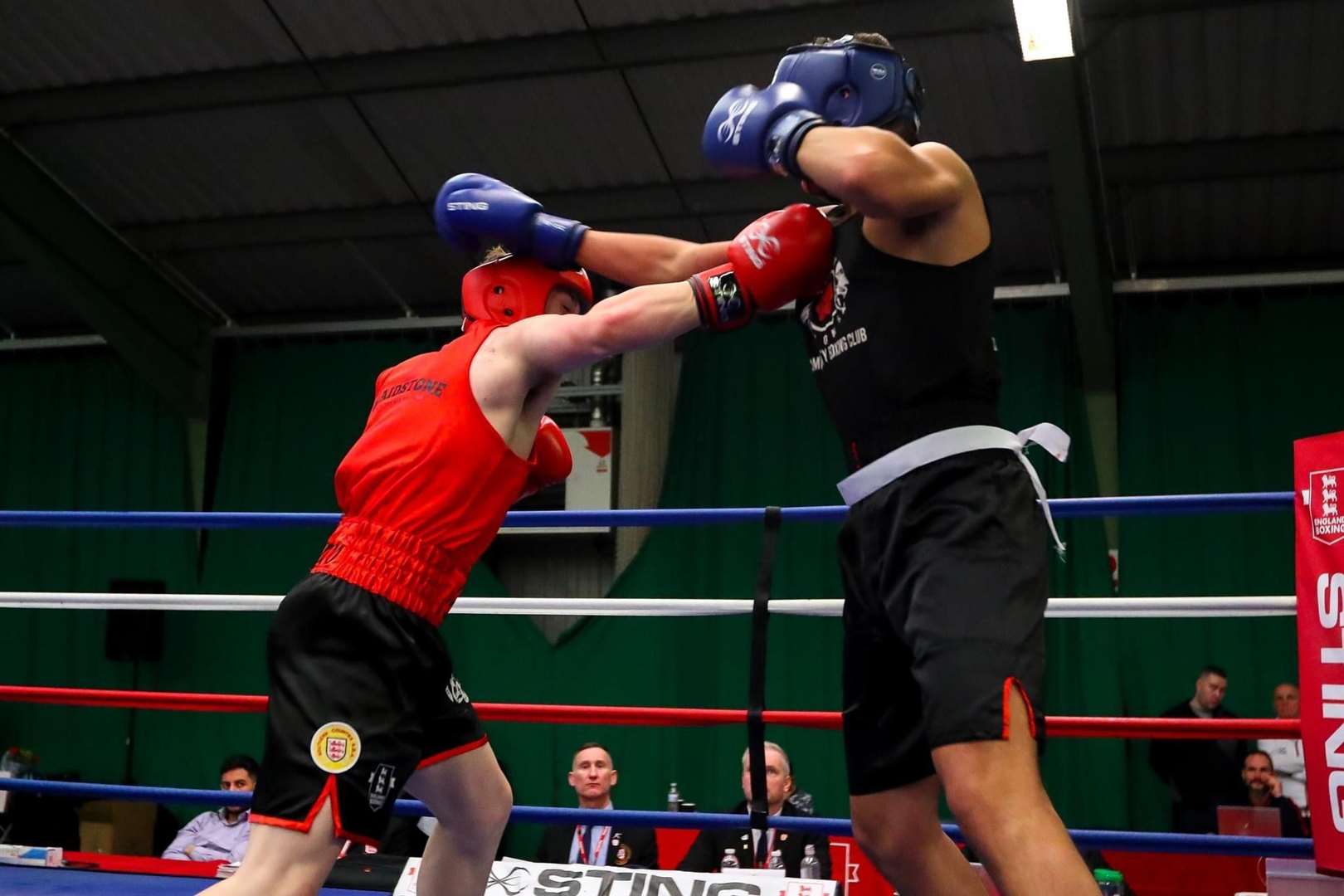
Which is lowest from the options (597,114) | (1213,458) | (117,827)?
(117,827)

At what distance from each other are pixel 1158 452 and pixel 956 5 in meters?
2.94

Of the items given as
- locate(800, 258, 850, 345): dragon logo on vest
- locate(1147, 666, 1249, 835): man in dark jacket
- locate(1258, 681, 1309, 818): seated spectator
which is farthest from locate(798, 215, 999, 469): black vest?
locate(1258, 681, 1309, 818): seated spectator

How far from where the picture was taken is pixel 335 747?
1864 mm

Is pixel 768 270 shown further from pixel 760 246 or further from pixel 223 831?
pixel 223 831

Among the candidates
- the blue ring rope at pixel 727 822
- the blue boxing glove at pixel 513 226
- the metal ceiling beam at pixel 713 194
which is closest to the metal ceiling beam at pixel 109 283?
the metal ceiling beam at pixel 713 194

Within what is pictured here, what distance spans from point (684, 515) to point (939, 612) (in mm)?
1046

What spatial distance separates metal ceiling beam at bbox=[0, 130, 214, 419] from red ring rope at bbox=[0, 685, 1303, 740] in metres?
5.86

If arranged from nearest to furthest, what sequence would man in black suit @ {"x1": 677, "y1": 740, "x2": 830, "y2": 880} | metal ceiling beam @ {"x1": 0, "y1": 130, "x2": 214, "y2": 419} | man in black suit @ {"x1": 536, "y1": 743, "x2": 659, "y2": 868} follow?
1. man in black suit @ {"x1": 677, "y1": 740, "x2": 830, "y2": 880}
2. man in black suit @ {"x1": 536, "y1": 743, "x2": 659, "y2": 868}
3. metal ceiling beam @ {"x1": 0, "y1": 130, "x2": 214, "y2": 419}

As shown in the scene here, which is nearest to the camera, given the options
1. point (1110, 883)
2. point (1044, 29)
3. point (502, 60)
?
point (1110, 883)

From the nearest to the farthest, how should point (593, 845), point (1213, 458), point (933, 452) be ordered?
point (933, 452)
point (593, 845)
point (1213, 458)

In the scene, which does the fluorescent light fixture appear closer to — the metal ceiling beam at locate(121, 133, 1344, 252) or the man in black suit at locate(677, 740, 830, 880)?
the metal ceiling beam at locate(121, 133, 1344, 252)

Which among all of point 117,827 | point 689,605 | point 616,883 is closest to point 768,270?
point 689,605

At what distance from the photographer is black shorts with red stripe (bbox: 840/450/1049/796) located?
1.66m

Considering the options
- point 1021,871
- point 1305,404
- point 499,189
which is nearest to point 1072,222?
point 1305,404
